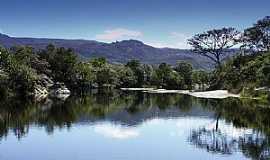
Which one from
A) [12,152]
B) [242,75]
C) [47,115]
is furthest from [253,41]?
[12,152]

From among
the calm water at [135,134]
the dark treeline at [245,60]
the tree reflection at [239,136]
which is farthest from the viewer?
the dark treeline at [245,60]

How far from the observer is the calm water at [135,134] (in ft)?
136

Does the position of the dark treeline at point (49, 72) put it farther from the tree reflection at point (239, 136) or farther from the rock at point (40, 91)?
the tree reflection at point (239, 136)

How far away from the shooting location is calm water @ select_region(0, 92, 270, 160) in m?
41.6

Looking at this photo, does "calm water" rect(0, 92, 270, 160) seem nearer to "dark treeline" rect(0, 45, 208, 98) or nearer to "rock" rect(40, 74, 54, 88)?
"dark treeline" rect(0, 45, 208, 98)

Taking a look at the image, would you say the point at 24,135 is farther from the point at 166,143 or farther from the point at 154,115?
the point at 154,115

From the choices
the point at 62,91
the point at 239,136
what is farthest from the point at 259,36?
the point at 239,136

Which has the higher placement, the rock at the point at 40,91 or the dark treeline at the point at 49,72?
the dark treeline at the point at 49,72

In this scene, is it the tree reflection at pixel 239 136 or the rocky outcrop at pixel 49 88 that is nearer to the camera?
the tree reflection at pixel 239 136

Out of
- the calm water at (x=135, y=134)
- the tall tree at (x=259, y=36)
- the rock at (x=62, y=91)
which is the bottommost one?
the rock at (x=62, y=91)

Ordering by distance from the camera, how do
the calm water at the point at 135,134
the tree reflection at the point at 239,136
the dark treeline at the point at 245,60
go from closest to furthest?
the calm water at the point at 135,134
the tree reflection at the point at 239,136
the dark treeline at the point at 245,60

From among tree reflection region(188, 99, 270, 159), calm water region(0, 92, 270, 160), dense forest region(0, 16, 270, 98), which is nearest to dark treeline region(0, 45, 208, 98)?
dense forest region(0, 16, 270, 98)

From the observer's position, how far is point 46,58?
162 metres

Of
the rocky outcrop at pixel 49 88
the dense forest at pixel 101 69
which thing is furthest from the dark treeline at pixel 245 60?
the rocky outcrop at pixel 49 88
